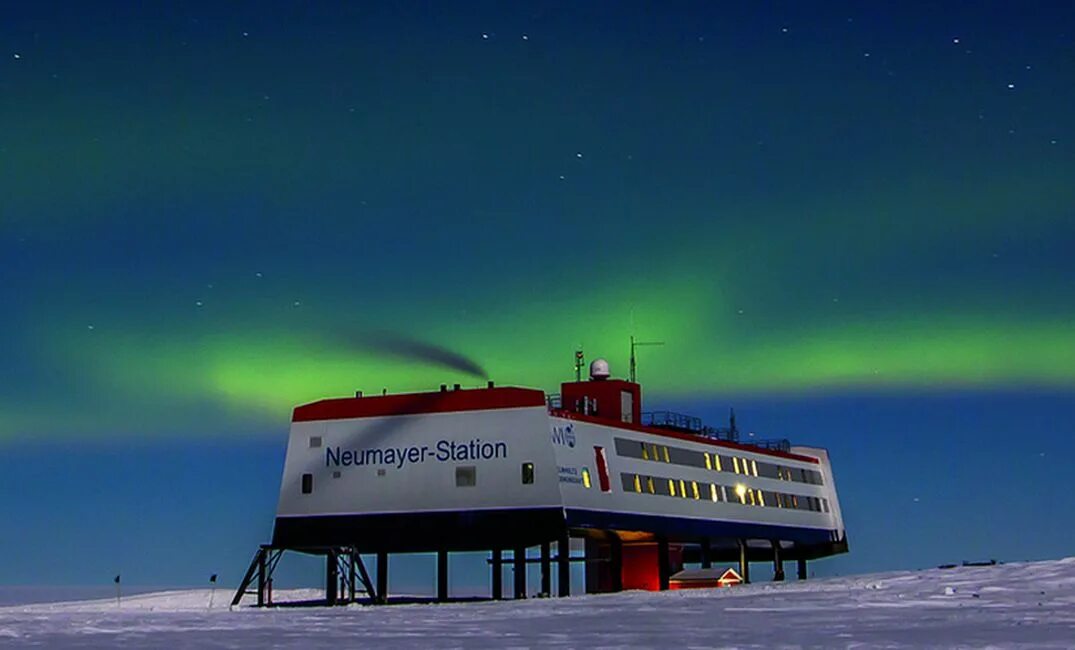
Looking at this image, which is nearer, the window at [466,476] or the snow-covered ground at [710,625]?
the snow-covered ground at [710,625]

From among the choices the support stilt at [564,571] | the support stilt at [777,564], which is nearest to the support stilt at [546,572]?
the support stilt at [564,571]

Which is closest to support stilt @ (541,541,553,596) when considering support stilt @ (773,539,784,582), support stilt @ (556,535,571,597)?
support stilt @ (556,535,571,597)

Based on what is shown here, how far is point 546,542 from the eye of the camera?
7919 cm

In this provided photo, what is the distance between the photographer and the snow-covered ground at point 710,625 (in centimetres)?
2506

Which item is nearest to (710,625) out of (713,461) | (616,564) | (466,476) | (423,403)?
(466,476)

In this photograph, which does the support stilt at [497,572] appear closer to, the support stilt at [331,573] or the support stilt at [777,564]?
the support stilt at [331,573]

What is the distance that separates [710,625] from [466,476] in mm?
51109

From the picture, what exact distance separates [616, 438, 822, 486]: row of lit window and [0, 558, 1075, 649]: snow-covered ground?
41016mm

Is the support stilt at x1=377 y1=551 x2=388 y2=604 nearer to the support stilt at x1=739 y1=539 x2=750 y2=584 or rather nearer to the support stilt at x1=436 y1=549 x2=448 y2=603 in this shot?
the support stilt at x1=436 y1=549 x2=448 y2=603

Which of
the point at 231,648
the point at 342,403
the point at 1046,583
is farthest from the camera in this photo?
the point at 342,403

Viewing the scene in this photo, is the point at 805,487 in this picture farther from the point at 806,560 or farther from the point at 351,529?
the point at 351,529

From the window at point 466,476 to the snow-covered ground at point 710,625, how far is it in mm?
33917

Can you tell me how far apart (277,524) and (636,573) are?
25.3m

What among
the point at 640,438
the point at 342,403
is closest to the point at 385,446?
the point at 342,403
